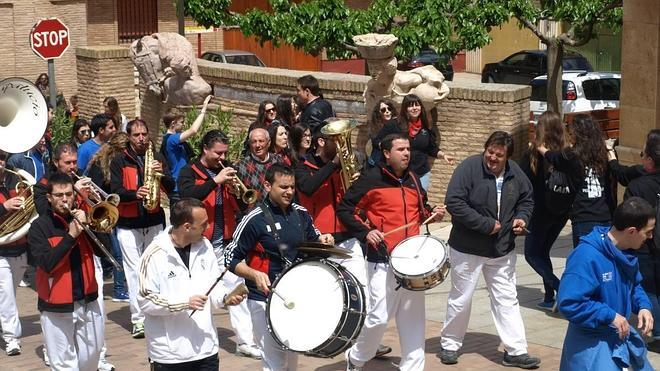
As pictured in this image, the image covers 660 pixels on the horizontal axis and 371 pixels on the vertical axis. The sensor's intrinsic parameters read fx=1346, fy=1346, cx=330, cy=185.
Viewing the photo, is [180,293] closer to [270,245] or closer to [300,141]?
[270,245]

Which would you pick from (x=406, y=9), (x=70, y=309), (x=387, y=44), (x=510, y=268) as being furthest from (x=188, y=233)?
(x=406, y=9)

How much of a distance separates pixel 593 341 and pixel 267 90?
10.8m

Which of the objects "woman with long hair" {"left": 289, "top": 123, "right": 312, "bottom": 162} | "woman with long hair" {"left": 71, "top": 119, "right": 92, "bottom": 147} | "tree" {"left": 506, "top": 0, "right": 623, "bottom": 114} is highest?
"tree" {"left": 506, "top": 0, "right": 623, "bottom": 114}

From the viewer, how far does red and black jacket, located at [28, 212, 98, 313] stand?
366 inches

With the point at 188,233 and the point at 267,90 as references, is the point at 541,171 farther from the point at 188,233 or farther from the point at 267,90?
the point at 267,90

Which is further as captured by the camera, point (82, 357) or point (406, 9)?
point (406, 9)

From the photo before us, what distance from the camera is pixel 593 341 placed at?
756cm

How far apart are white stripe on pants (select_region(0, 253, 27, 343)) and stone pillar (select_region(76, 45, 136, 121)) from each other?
9782 mm

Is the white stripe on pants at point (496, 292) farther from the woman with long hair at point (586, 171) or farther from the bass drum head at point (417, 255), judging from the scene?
the woman with long hair at point (586, 171)

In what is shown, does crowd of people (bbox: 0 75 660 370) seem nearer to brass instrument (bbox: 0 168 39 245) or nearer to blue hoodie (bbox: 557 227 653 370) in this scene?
blue hoodie (bbox: 557 227 653 370)

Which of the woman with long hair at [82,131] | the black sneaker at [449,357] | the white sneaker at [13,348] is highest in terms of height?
the woman with long hair at [82,131]

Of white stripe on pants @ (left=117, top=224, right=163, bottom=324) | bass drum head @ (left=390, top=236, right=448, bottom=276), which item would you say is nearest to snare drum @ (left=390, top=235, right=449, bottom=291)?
bass drum head @ (left=390, top=236, right=448, bottom=276)

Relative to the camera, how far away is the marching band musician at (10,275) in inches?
454

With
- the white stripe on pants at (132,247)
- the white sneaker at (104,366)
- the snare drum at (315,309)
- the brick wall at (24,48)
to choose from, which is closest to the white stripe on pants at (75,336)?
the white sneaker at (104,366)
